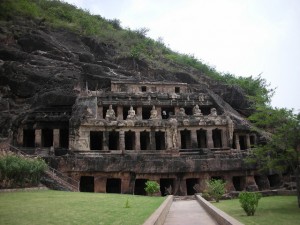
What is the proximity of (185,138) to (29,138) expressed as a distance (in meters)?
17.3

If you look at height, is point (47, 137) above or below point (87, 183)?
above

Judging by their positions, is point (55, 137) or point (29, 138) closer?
point (55, 137)

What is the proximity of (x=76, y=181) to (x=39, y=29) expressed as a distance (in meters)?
27.8

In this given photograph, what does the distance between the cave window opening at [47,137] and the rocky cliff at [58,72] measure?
109 inches

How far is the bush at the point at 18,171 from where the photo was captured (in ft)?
63.3

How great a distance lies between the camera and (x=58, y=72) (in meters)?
37.6

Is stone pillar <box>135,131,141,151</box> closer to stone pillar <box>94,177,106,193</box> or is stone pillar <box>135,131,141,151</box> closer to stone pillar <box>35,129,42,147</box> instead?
stone pillar <box>94,177,106,193</box>

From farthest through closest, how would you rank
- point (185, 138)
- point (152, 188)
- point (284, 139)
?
point (185, 138) → point (152, 188) → point (284, 139)

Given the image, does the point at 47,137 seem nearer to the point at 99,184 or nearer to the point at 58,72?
the point at 58,72

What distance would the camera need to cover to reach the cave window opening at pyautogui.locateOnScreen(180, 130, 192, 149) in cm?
3472

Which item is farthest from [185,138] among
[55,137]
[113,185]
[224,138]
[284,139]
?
[284,139]

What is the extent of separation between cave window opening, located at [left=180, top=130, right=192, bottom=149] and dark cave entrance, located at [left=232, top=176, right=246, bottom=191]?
570 cm

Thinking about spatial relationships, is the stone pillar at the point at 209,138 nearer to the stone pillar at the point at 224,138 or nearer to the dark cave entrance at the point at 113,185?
the stone pillar at the point at 224,138

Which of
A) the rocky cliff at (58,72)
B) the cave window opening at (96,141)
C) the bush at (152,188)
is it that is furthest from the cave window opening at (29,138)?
the bush at (152,188)
